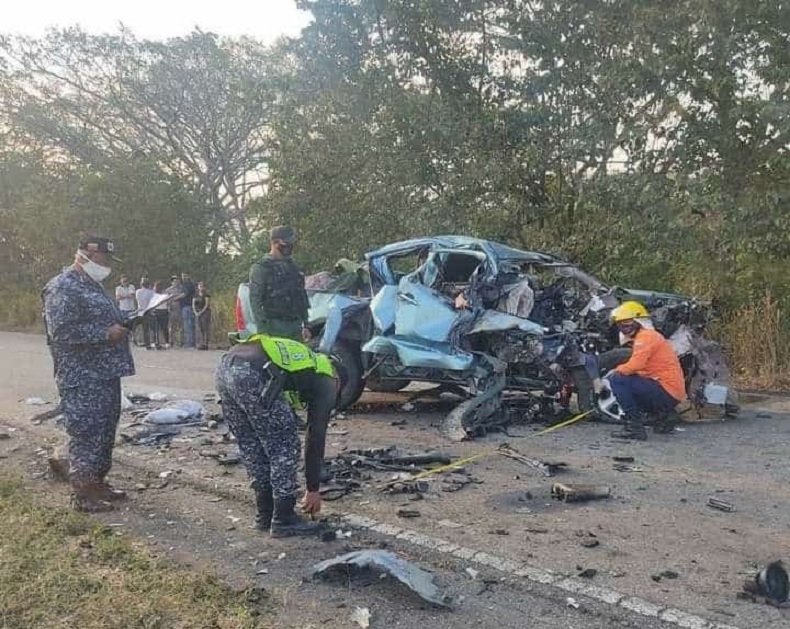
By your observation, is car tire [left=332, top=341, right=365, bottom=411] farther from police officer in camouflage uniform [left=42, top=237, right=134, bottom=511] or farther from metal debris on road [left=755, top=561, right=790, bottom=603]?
metal debris on road [left=755, top=561, right=790, bottom=603]

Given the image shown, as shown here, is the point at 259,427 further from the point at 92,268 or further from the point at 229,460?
the point at 229,460

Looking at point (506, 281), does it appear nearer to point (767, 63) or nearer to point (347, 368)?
point (347, 368)

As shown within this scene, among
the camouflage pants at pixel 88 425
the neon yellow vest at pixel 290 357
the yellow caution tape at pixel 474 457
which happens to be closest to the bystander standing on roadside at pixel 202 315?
the yellow caution tape at pixel 474 457

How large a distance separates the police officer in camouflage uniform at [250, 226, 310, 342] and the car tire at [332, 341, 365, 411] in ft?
10.0

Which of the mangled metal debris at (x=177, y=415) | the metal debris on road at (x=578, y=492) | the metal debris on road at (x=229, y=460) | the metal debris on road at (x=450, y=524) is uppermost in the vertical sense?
the mangled metal debris at (x=177, y=415)

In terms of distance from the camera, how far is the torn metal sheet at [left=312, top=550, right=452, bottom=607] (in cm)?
354

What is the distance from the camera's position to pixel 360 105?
14.8m

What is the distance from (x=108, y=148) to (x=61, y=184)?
3179mm

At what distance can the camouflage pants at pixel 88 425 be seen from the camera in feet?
17.0

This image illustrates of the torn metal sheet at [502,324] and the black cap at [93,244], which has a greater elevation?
the black cap at [93,244]

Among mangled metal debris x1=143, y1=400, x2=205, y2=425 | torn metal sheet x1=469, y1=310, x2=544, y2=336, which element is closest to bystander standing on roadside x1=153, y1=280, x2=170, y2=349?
mangled metal debris x1=143, y1=400, x2=205, y2=425

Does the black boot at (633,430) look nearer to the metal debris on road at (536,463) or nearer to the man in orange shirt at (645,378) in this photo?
the man in orange shirt at (645,378)

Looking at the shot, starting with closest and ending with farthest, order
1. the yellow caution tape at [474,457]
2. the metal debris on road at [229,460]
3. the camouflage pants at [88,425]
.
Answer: the camouflage pants at [88,425], the yellow caution tape at [474,457], the metal debris on road at [229,460]

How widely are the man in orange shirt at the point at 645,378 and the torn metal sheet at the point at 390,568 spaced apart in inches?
160
